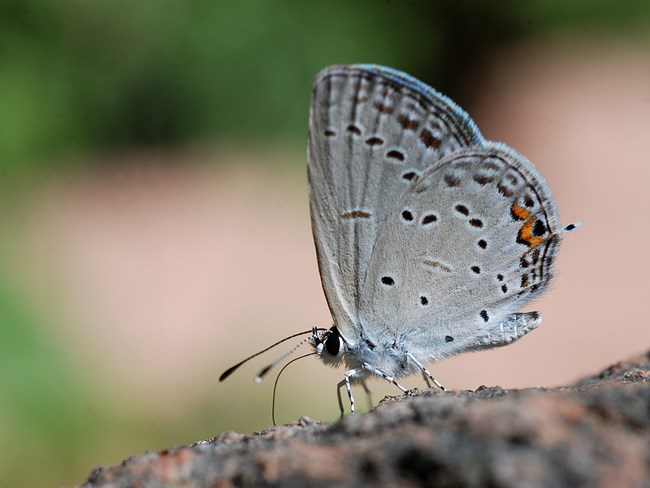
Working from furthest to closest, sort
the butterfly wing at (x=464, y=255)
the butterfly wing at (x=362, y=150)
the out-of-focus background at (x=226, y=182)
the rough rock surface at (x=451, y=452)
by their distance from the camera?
the out-of-focus background at (x=226, y=182)
the butterfly wing at (x=464, y=255)
the butterfly wing at (x=362, y=150)
the rough rock surface at (x=451, y=452)

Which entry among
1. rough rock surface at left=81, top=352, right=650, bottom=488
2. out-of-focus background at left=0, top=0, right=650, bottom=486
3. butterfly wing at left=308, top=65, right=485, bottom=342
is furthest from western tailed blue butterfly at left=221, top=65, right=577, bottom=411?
out-of-focus background at left=0, top=0, right=650, bottom=486

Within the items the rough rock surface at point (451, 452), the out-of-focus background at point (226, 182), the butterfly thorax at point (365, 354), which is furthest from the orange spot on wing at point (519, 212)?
the out-of-focus background at point (226, 182)

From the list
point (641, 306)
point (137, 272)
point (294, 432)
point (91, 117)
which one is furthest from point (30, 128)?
point (294, 432)

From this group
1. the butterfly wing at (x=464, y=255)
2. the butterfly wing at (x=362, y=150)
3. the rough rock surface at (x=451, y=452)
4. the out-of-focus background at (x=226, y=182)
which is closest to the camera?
the rough rock surface at (x=451, y=452)

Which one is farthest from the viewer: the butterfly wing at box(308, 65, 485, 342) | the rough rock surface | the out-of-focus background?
the out-of-focus background

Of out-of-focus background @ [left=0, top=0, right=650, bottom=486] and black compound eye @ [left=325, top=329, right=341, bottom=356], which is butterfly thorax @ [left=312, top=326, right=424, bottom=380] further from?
out-of-focus background @ [left=0, top=0, right=650, bottom=486]

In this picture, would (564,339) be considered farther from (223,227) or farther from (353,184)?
(353,184)

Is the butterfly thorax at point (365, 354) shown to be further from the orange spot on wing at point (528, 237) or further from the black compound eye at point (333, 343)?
the orange spot on wing at point (528, 237)
